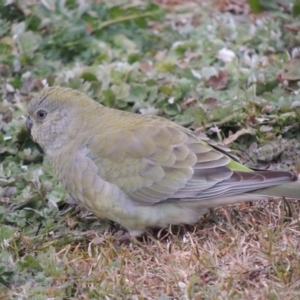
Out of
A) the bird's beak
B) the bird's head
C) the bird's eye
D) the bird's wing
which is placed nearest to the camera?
the bird's wing

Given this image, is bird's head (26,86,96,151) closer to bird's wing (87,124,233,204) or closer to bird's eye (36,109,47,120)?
bird's eye (36,109,47,120)

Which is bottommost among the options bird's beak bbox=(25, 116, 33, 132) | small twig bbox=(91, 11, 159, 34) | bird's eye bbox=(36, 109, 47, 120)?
small twig bbox=(91, 11, 159, 34)

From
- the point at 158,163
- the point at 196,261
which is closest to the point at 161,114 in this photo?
the point at 158,163

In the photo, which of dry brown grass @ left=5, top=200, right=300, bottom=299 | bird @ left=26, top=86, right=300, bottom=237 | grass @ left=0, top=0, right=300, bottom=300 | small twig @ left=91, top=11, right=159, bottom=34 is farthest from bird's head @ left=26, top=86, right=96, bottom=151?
small twig @ left=91, top=11, right=159, bottom=34

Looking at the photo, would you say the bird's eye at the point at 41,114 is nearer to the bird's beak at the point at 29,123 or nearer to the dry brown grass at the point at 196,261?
the bird's beak at the point at 29,123

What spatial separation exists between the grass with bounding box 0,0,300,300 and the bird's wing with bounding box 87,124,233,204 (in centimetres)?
32

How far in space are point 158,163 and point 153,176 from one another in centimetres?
10

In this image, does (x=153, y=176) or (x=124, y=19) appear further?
(x=124, y=19)

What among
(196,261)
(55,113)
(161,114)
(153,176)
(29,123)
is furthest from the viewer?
(161,114)

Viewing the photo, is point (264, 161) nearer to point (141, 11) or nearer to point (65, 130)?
point (65, 130)

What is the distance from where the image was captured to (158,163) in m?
5.34

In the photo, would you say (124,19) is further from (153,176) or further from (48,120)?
(153,176)

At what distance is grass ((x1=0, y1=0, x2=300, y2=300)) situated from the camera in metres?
4.60

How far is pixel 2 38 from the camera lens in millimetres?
7742
